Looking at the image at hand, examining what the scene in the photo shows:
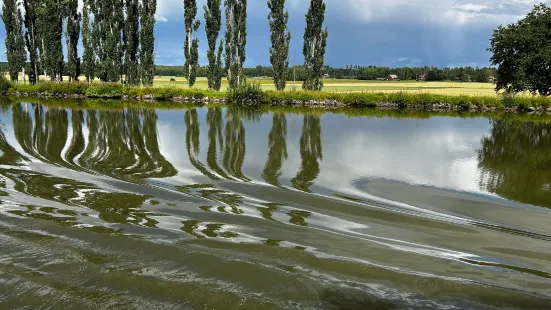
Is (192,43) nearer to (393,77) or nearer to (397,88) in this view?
(397,88)

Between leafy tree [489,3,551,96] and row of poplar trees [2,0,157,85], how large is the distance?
32.5 m

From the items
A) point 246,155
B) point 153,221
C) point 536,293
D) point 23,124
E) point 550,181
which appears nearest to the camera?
point 536,293

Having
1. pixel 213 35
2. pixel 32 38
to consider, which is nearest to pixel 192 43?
pixel 213 35

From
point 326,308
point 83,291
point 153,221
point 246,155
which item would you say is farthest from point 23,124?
point 326,308

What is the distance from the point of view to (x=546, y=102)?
32844 millimetres

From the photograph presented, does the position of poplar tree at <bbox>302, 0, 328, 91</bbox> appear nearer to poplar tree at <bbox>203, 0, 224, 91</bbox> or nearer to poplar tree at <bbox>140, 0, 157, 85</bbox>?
poplar tree at <bbox>203, 0, 224, 91</bbox>

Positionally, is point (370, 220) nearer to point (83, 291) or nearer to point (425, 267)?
point (425, 267)

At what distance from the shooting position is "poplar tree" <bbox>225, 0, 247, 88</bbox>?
123 feet

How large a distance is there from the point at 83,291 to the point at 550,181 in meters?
7.95

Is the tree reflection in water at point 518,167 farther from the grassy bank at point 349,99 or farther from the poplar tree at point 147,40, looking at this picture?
the poplar tree at point 147,40

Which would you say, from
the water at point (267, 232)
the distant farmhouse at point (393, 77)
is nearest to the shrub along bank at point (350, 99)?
the water at point (267, 232)

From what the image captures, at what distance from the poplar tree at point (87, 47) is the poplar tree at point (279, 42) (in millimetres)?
17099

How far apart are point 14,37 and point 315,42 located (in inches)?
1145

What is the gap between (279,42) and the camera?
35.9 m
